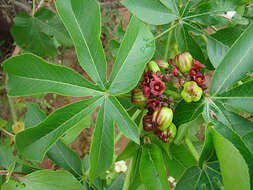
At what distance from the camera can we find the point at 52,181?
35.8 inches

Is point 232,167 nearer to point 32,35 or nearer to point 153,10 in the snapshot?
point 153,10

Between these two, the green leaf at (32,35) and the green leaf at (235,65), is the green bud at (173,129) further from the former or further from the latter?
the green leaf at (32,35)

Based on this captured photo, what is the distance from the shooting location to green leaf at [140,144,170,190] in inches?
32.7

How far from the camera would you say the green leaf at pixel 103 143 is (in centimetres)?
83

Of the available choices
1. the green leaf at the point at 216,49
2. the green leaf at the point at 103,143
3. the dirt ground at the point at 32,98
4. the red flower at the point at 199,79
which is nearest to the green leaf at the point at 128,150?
the green leaf at the point at 103,143

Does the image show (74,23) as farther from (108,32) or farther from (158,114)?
(108,32)

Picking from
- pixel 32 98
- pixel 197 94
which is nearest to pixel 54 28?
pixel 197 94

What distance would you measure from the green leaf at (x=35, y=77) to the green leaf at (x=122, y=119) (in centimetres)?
13

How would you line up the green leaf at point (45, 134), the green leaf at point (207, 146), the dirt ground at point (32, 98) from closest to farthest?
the green leaf at point (207, 146), the green leaf at point (45, 134), the dirt ground at point (32, 98)

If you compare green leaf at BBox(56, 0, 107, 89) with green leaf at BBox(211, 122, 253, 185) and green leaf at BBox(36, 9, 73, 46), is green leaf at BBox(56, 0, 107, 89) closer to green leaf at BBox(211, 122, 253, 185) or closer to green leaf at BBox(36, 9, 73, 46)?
green leaf at BBox(211, 122, 253, 185)

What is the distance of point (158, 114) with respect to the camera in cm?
83

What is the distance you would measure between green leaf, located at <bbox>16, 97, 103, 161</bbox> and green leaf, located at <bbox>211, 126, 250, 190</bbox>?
474 mm

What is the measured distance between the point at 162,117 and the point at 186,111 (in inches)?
→ 3.9

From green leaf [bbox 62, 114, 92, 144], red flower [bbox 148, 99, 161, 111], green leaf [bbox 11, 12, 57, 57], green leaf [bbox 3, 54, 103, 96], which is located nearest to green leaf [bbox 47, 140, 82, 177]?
green leaf [bbox 62, 114, 92, 144]
